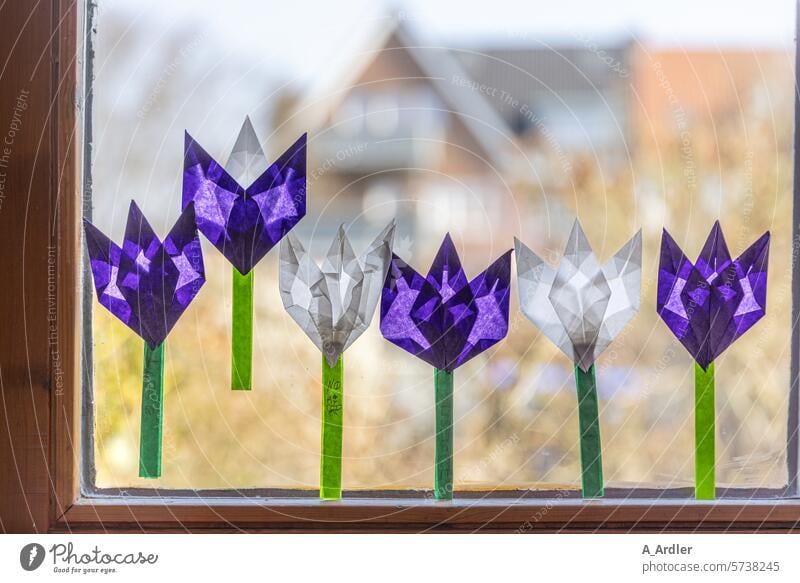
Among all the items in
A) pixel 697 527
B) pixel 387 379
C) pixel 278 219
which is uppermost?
pixel 278 219

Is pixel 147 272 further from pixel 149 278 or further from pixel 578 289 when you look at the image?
pixel 578 289

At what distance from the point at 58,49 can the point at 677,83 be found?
521 millimetres

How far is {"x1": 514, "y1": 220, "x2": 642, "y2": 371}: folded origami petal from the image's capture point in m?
0.67

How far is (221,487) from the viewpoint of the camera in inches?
26.6

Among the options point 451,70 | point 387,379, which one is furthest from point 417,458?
point 451,70

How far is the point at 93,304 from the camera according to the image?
0.66 m

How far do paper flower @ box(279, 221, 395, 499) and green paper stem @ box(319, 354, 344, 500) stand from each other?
0.02m

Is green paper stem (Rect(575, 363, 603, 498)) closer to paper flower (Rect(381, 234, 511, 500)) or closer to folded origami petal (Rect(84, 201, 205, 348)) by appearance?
paper flower (Rect(381, 234, 511, 500))

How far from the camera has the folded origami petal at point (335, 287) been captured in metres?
0.67

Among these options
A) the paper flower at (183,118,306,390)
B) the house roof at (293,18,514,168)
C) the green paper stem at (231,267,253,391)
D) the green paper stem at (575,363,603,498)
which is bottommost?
the green paper stem at (575,363,603,498)

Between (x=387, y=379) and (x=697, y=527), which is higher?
(x=387, y=379)

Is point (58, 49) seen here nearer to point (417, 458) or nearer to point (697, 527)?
point (417, 458)
